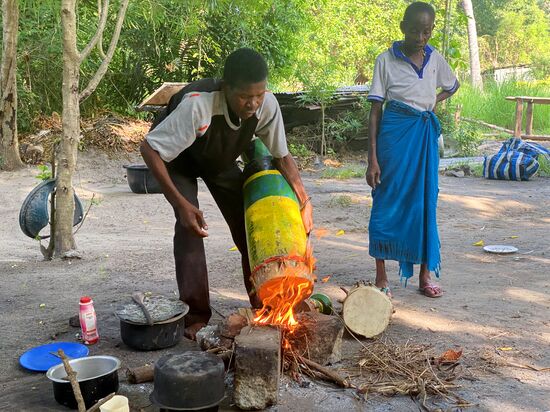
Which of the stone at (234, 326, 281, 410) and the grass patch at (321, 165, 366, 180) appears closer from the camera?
the stone at (234, 326, 281, 410)

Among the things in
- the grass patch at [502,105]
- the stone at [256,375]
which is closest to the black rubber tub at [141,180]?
the stone at [256,375]

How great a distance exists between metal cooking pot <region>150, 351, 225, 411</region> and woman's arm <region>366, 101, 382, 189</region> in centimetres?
199

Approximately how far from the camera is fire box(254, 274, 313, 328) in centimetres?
312

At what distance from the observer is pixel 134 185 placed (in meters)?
9.52

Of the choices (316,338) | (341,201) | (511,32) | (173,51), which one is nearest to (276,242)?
(316,338)

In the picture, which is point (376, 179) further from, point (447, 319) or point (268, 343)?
point (268, 343)

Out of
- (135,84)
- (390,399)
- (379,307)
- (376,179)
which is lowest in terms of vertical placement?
(390,399)

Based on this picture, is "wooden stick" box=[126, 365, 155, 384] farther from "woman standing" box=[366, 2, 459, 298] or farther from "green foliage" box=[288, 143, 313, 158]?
"green foliage" box=[288, 143, 313, 158]

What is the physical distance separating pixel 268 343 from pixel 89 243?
420cm

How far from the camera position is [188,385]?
2.63 metres

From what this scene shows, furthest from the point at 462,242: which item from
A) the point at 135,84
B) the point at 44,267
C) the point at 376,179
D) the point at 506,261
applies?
the point at 135,84

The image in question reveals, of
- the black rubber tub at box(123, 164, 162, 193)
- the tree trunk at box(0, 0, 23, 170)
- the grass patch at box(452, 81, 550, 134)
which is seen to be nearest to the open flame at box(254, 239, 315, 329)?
the black rubber tub at box(123, 164, 162, 193)

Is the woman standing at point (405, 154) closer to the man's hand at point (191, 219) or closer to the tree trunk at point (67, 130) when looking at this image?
the man's hand at point (191, 219)

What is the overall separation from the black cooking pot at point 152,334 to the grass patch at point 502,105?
14.1 meters
